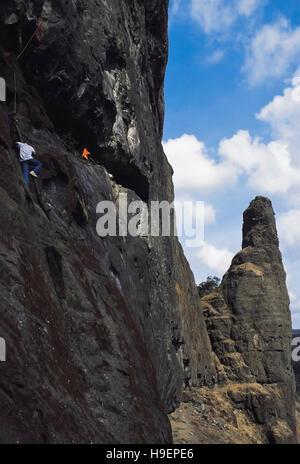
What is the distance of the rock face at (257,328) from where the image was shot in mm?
25281

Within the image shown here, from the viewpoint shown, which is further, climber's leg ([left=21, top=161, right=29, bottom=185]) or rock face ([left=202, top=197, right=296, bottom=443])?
rock face ([left=202, top=197, right=296, bottom=443])

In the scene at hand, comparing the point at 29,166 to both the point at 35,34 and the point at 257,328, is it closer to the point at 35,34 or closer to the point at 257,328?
the point at 35,34

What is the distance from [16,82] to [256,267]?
23075 mm

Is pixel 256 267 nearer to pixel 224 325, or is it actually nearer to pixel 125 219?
pixel 224 325

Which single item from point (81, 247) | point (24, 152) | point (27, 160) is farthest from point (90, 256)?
point (24, 152)

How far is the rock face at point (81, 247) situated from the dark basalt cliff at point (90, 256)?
0.03 meters

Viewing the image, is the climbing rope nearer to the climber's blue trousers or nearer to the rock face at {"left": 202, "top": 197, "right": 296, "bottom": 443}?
the climber's blue trousers

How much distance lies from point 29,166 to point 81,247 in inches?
78.2

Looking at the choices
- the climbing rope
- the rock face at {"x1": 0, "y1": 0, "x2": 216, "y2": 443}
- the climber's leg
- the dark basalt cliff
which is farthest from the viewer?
the climbing rope

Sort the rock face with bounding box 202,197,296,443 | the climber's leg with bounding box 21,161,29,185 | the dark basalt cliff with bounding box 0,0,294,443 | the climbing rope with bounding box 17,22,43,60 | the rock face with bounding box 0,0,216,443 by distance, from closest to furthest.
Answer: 1. the rock face with bounding box 0,0,216,443
2. the dark basalt cliff with bounding box 0,0,294,443
3. the climber's leg with bounding box 21,161,29,185
4. the climbing rope with bounding box 17,22,43,60
5. the rock face with bounding box 202,197,296,443

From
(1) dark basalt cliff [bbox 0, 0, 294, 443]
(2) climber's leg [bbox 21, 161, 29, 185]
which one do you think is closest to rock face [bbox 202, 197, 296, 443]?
(1) dark basalt cliff [bbox 0, 0, 294, 443]

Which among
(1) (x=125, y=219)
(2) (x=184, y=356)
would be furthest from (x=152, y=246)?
(2) (x=184, y=356)

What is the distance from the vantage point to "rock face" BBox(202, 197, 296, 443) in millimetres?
25281

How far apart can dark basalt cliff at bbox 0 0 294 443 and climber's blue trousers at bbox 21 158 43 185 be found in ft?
0.98
